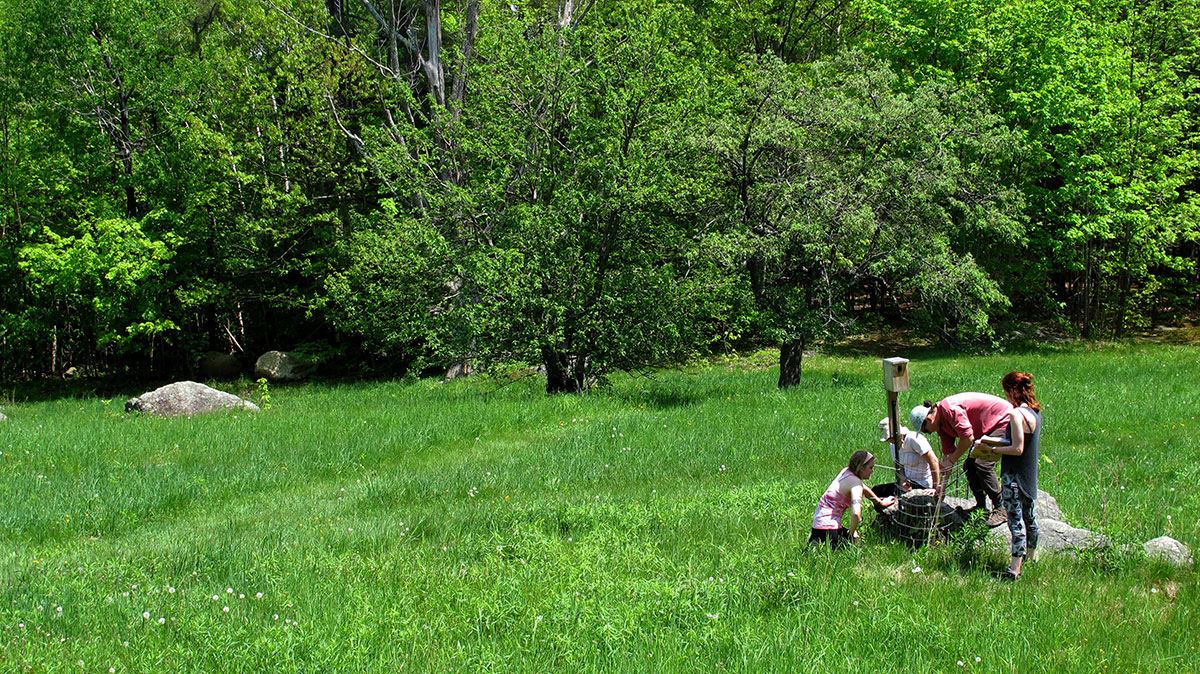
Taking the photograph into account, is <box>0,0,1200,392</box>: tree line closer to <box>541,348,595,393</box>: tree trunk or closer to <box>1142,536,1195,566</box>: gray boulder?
<box>541,348,595,393</box>: tree trunk

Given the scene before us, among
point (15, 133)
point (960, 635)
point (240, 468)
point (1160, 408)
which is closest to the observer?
point (960, 635)

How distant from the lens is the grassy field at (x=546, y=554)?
203 inches

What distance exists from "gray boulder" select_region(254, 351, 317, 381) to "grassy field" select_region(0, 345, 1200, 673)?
1313 cm

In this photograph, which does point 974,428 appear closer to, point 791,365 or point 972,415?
point 972,415

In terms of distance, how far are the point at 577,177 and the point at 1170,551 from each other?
12.4 metres

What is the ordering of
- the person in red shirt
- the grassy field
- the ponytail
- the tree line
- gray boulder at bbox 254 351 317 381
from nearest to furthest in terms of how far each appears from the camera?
the grassy field → the ponytail → the person in red shirt → the tree line → gray boulder at bbox 254 351 317 381

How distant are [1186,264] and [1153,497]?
22.8 metres

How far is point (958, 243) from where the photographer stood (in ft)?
87.6

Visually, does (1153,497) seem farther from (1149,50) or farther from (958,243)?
(1149,50)

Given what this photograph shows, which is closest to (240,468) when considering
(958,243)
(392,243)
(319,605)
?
(319,605)

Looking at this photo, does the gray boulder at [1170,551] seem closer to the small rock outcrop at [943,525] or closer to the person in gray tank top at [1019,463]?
the small rock outcrop at [943,525]

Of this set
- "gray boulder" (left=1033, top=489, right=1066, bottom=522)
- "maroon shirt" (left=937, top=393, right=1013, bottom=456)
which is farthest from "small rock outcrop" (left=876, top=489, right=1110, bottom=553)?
"maroon shirt" (left=937, top=393, right=1013, bottom=456)

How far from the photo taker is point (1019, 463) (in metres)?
6.43

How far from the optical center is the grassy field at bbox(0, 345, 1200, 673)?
5.16 metres
